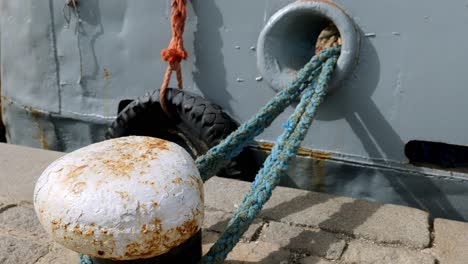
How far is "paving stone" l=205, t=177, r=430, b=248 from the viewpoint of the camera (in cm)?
234

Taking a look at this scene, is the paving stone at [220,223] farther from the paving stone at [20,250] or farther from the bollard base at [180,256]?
the paving stone at [20,250]

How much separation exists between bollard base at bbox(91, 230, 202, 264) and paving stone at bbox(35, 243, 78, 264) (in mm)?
390

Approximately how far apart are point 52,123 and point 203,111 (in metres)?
1.35

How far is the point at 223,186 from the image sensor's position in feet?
9.14

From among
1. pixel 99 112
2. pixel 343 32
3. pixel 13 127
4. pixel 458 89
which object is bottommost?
pixel 13 127

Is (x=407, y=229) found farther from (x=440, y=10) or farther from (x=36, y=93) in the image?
(x=36, y=93)

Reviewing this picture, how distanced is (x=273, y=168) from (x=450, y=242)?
2.51ft

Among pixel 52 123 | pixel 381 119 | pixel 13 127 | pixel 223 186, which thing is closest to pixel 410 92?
pixel 381 119

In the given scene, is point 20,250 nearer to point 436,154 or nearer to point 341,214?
point 341,214

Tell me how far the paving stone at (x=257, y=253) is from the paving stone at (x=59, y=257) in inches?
19.6

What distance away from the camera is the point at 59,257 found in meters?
2.18

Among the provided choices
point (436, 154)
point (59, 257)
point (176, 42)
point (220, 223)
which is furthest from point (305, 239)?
point (176, 42)

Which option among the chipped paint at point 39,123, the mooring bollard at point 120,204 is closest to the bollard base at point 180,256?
the mooring bollard at point 120,204

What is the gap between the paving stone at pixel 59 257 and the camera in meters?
2.15
